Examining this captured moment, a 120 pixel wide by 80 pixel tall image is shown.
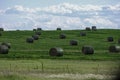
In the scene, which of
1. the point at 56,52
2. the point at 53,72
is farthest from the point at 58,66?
the point at 56,52

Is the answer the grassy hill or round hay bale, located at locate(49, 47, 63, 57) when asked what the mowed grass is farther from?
round hay bale, located at locate(49, 47, 63, 57)

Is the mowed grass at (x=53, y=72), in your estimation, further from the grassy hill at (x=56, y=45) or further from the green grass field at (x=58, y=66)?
the grassy hill at (x=56, y=45)

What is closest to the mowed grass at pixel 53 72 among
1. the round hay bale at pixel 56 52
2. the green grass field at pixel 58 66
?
the green grass field at pixel 58 66

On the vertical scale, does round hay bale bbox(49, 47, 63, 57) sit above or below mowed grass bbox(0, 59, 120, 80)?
above

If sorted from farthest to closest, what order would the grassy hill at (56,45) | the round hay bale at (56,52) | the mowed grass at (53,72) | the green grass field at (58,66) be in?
the grassy hill at (56,45), the round hay bale at (56,52), the mowed grass at (53,72), the green grass field at (58,66)

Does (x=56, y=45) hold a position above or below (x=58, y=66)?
above

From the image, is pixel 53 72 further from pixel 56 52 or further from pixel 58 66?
pixel 56 52

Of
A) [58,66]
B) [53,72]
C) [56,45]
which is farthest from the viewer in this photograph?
[56,45]

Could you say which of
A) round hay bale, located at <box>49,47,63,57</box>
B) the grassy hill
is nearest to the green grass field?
the grassy hill

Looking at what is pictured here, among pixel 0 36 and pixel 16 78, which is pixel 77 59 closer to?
pixel 16 78

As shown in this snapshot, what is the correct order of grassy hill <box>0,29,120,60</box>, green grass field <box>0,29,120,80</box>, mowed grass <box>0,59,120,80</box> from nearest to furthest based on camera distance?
green grass field <box>0,29,120,80</box>
mowed grass <box>0,59,120,80</box>
grassy hill <box>0,29,120,60</box>

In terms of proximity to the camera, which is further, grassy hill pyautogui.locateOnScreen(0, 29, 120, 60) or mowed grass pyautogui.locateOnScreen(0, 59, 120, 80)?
grassy hill pyautogui.locateOnScreen(0, 29, 120, 60)

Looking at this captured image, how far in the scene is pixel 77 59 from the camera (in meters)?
41.4

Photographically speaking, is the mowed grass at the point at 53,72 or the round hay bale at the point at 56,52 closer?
the mowed grass at the point at 53,72
